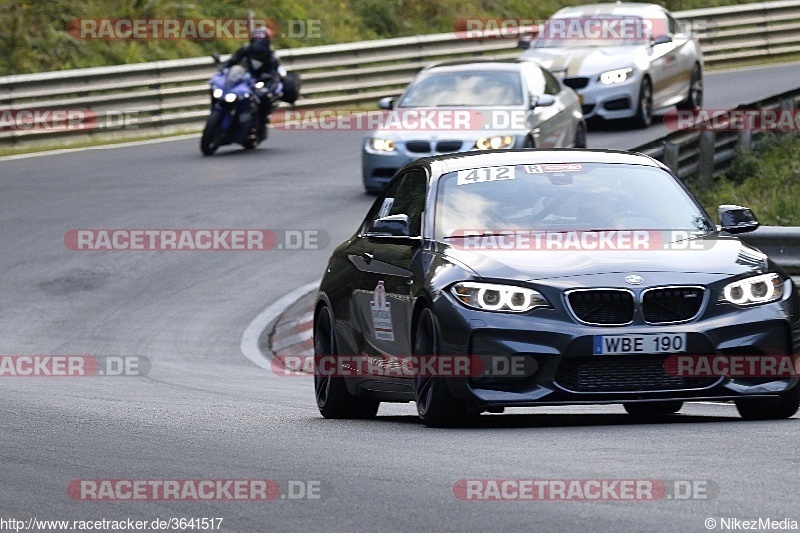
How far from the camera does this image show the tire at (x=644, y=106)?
27031 mm

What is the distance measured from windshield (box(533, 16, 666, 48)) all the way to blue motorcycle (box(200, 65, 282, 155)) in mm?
4688

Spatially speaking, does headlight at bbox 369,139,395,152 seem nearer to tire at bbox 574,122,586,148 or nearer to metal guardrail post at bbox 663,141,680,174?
tire at bbox 574,122,586,148

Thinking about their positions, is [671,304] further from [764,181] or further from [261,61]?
[261,61]

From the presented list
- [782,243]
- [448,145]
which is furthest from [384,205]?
[448,145]

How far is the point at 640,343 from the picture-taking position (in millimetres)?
8891

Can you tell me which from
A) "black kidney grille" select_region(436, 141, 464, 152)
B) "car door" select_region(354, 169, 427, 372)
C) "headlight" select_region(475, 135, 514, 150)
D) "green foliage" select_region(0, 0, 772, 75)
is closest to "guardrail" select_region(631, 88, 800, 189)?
"headlight" select_region(475, 135, 514, 150)

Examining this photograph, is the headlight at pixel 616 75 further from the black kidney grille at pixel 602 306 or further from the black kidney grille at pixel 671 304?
the black kidney grille at pixel 602 306

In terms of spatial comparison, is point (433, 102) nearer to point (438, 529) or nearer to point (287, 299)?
point (287, 299)

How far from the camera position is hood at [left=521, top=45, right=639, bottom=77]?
A: 26781 millimetres

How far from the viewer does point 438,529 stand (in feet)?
20.6

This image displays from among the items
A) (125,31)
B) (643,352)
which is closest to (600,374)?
(643,352)

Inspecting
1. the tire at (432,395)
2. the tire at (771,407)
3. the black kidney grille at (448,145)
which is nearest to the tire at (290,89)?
the black kidney grille at (448,145)

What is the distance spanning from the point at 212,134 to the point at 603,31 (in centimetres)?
631

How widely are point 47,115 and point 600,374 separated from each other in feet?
63.1
